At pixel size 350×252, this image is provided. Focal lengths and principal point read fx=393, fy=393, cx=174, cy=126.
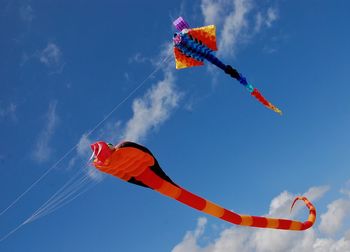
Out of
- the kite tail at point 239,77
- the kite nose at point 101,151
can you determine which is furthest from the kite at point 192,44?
the kite nose at point 101,151

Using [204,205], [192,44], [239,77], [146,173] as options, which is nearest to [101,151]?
[146,173]

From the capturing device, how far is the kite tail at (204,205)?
17.2 metres

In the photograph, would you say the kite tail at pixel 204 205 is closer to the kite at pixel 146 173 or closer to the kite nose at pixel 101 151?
the kite at pixel 146 173

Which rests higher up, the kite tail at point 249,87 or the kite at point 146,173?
the kite tail at point 249,87

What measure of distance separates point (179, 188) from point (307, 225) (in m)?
13.0

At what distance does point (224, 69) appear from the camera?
26.3m

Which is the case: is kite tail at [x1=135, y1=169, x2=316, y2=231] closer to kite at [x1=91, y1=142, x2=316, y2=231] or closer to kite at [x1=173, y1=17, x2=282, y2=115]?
kite at [x1=91, y1=142, x2=316, y2=231]

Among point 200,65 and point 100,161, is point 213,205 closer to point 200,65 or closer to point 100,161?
point 100,161

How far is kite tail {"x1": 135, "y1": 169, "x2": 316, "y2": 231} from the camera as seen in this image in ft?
56.5

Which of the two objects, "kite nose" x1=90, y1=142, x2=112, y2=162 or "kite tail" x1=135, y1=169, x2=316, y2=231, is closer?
"kite nose" x1=90, y1=142, x2=112, y2=162

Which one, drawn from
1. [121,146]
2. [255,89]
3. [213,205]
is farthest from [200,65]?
[121,146]

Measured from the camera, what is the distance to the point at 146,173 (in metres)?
16.9

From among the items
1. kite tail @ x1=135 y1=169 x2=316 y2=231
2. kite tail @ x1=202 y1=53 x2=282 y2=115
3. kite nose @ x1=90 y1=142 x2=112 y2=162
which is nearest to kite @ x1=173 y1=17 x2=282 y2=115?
kite tail @ x1=202 y1=53 x2=282 y2=115

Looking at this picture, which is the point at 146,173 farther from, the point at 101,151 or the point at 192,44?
the point at 192,44
